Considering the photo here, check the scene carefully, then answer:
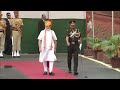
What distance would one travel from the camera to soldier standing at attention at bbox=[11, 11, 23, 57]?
22.2 meters

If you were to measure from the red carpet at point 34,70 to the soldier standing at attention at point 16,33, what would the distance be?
182 cm

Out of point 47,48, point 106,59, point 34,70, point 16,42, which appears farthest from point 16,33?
point 47,48

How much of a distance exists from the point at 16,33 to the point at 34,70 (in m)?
4.59

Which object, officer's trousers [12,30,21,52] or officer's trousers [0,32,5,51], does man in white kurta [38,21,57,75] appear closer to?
officer's trousers [0,32,5,51]

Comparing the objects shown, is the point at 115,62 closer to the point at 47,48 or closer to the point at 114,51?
the point at 114,51

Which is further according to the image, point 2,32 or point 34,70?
point 2,32

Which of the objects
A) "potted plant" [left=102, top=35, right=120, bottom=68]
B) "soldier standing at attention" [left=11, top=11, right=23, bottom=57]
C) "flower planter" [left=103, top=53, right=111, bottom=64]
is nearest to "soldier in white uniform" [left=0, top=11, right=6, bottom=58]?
"soldier standing at attention" [left=11, top=11, right=23, bottom=57]

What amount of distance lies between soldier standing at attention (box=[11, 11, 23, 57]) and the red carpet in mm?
1821

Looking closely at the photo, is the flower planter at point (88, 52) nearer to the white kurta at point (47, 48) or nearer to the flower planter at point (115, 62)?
the flower planter at point (115, 62)

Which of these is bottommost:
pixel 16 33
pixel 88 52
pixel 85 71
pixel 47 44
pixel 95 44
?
pixel 85 71

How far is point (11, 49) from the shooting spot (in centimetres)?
2295

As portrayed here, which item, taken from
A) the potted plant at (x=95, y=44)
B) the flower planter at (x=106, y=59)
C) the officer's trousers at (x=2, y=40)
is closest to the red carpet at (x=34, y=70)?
the officer's trousers at (x=2, y=40)

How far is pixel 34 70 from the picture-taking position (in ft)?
59.7
